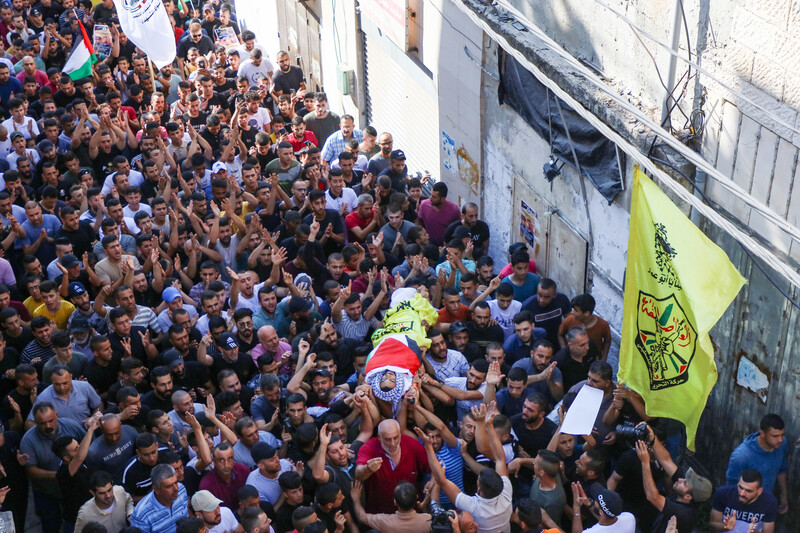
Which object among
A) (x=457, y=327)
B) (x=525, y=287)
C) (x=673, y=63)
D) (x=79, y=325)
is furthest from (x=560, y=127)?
(x=79, y=325)

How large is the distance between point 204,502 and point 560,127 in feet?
16.9

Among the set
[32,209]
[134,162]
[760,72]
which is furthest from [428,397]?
[134,162]

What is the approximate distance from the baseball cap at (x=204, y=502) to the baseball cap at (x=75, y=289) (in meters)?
3.77

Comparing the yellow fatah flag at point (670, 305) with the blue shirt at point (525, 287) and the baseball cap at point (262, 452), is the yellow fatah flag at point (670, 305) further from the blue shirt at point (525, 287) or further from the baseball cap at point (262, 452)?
the baseball cap at point (262, 452)

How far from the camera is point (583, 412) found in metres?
7.65

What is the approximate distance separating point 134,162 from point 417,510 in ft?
25.2

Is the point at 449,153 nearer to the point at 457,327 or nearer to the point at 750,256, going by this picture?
the point at 457,327

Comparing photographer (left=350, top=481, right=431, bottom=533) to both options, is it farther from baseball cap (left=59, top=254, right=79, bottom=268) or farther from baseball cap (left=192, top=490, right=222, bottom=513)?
baseball cap (left=59, top=254, right=79, bottom=268)

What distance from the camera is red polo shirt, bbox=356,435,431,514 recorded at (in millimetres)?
7402

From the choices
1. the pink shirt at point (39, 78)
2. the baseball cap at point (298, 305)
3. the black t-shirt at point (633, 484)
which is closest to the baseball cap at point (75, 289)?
the baseball cap at point (298, 305)

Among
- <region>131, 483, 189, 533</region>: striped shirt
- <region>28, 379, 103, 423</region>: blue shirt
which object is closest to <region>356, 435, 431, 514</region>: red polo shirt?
<region>131, 483, 189, 533</region>: striped shirt

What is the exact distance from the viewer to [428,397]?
27.0 feet

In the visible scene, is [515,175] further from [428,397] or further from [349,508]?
Answer: [349,508]

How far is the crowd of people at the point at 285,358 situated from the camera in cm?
713
